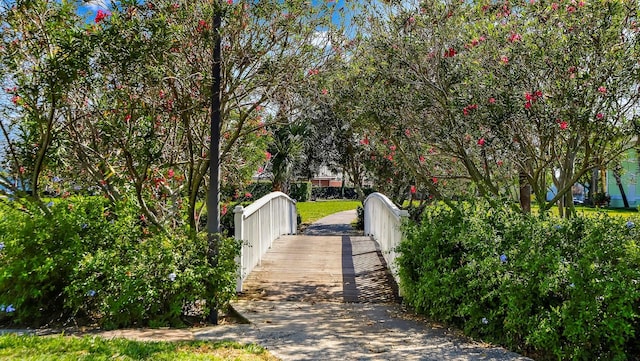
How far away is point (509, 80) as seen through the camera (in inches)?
217

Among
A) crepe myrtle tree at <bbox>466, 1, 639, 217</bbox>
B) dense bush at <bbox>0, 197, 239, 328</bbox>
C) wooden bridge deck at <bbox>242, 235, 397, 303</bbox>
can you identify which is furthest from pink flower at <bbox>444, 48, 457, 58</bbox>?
dense bush at <bbox>0, 197, 239, 328</bbox>

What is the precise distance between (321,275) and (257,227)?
129cm

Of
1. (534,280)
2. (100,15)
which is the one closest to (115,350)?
(100,15)

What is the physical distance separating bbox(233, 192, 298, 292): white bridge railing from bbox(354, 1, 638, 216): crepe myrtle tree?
2547 millimetres

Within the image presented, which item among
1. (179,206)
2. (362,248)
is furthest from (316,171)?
(179,206)

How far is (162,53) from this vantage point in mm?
4531

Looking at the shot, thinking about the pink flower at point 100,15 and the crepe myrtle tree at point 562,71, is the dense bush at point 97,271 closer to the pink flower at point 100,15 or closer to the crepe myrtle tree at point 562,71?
the pink flower at point 100,15

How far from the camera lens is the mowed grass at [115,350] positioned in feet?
10.9

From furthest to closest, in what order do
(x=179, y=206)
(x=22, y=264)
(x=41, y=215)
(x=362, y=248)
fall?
(x=362, y=248)
(x=179, y=206)
(x=41, y=215)
(x=22, y=264)

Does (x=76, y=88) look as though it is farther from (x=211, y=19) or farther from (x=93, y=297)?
(x=93, y=297)

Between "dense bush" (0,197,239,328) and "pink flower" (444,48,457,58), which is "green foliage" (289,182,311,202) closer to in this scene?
"pink flower" (444,48,457,58)

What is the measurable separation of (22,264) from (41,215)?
574 millimetres

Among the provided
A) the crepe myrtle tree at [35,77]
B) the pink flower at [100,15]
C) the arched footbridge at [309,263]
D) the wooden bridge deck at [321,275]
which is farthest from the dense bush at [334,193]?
the pink flower at [100,15]

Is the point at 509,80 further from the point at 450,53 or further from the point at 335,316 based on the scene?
the point at 335,316
